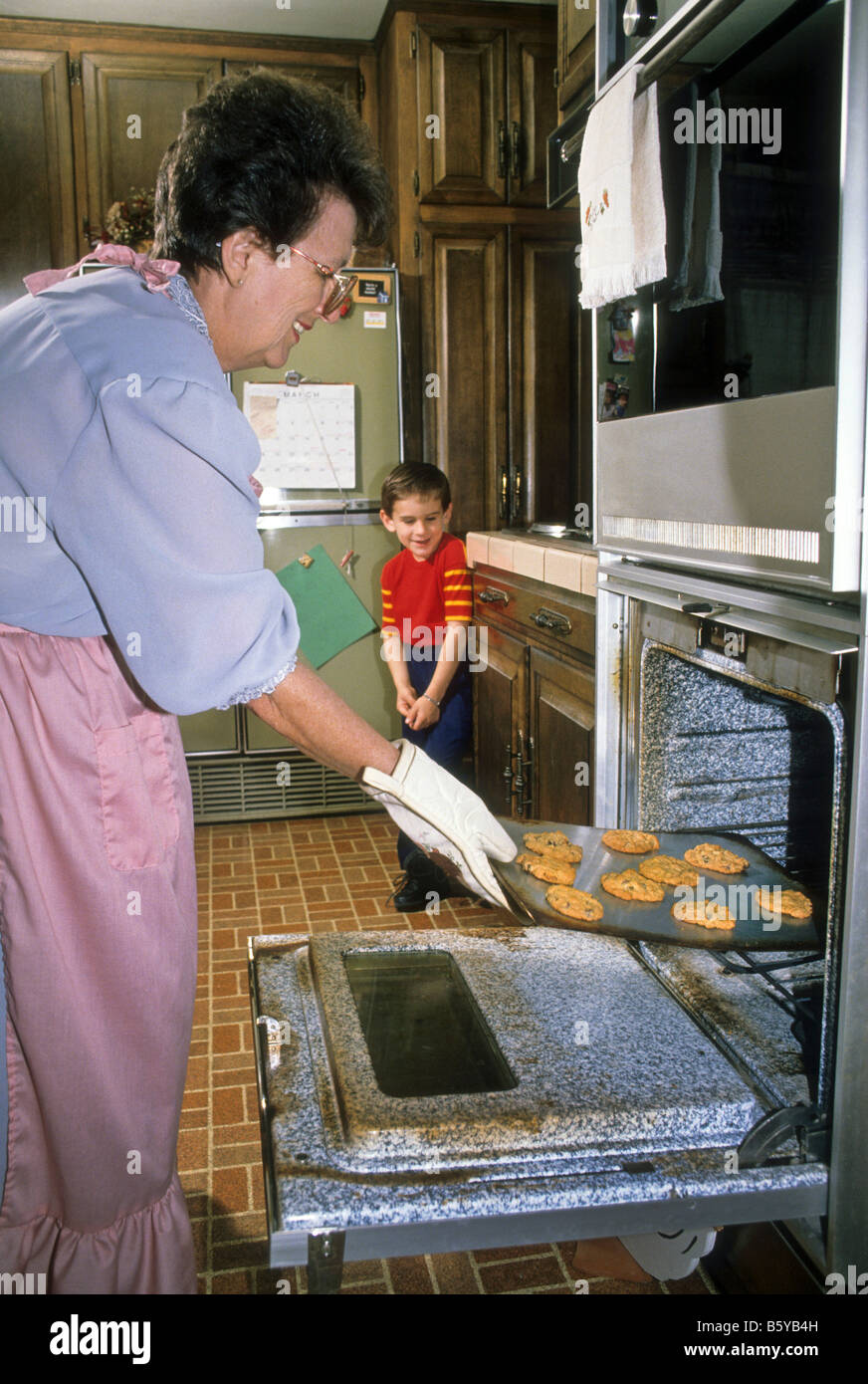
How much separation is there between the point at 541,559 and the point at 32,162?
2.86 metres

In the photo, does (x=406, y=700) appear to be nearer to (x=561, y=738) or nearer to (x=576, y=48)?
(x=561, y=738)

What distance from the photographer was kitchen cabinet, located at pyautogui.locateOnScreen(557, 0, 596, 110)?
2.34 m

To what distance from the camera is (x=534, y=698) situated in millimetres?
2848

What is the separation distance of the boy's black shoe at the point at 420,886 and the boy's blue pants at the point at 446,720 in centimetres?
8

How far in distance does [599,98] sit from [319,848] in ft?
9.50

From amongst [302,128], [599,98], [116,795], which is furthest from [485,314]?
[116,795]

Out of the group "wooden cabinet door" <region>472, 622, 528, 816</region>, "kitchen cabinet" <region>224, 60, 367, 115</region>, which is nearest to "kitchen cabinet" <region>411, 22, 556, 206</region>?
"kitchen cabinet" <region>224, 60, 367, 115</region>

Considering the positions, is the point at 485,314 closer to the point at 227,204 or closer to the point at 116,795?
the point at 227,204

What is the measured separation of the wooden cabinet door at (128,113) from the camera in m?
4.04

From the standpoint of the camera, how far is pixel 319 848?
390 centimetres

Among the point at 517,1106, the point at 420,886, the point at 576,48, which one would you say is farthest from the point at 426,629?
the point at 517,1106

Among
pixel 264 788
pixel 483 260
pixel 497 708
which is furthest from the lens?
pixel 264 788

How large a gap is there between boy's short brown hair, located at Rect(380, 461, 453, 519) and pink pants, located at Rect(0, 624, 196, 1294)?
2.17m

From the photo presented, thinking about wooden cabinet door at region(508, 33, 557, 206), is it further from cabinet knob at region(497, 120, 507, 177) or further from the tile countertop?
the tile countertop
